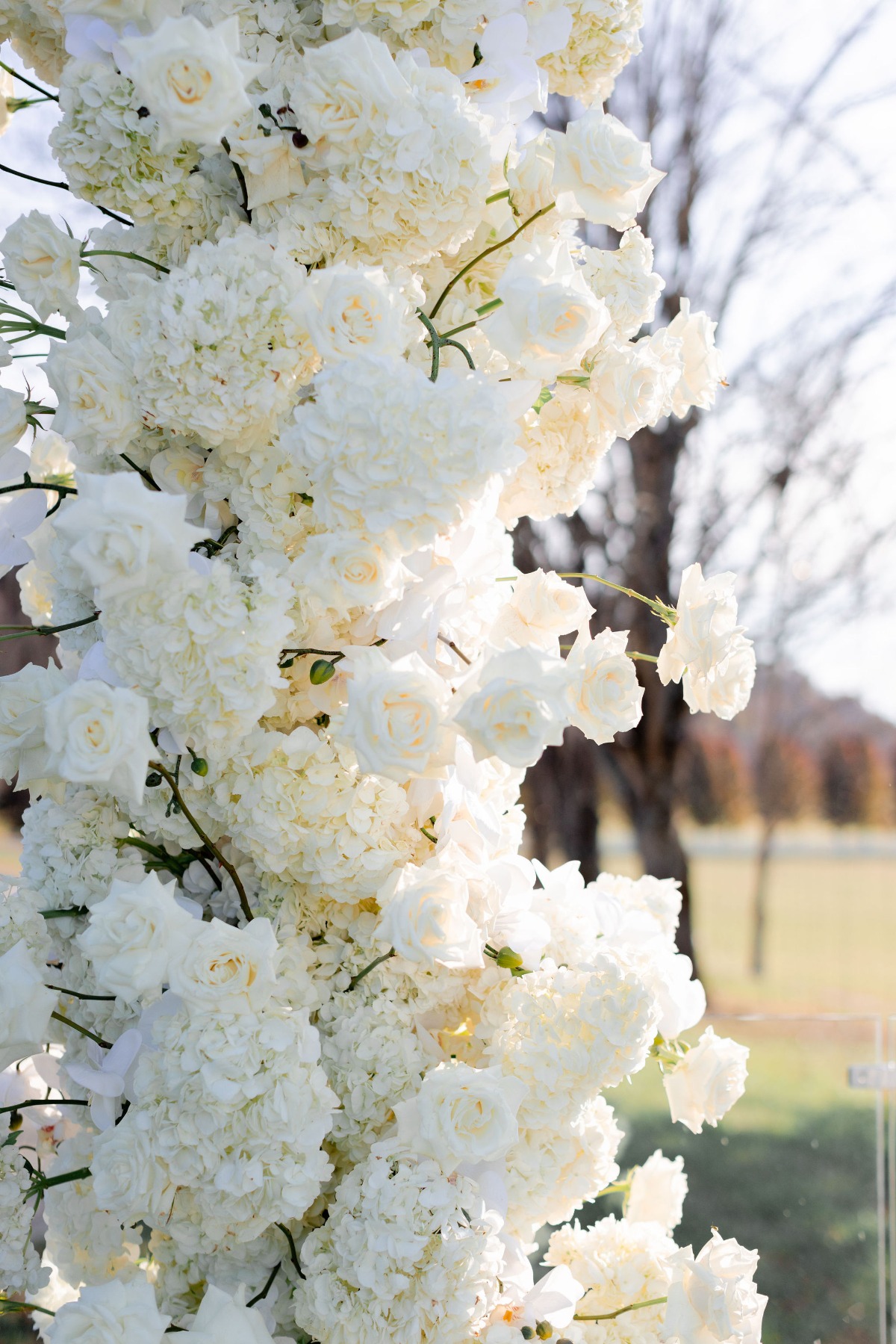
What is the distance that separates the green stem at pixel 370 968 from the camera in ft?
3.21

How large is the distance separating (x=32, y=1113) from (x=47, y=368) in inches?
31.9

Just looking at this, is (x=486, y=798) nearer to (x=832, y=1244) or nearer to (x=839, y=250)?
(x=832, y=1244)

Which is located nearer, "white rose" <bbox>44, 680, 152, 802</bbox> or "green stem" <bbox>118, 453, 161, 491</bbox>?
"white rose" <bbox>44, 680, 152, 802</bbox>

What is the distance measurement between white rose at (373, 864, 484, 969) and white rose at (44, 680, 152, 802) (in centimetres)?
22

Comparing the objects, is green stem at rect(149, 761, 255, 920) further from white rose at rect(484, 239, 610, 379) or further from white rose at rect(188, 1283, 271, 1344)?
white rose at rect(484, 239, 610, 379)

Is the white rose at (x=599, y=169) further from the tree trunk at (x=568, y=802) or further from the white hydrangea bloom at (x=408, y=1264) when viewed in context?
the tree trunk at (x=568, y=802)

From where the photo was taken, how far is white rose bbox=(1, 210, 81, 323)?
951mm

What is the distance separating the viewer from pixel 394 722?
0.83 metres

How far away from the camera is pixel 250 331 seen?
0.89m

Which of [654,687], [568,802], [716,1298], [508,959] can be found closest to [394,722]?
[508,959]

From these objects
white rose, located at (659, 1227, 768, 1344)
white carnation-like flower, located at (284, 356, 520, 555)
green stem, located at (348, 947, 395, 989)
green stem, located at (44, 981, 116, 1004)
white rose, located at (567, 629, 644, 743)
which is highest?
white carnation-like flower, located at (284, 356, 520, 555)

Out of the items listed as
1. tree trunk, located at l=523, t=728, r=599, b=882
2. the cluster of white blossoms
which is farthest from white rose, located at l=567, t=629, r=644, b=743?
tree trunk, located at l=523, t=728, r=599, b=882

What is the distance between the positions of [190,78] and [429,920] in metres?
0.65

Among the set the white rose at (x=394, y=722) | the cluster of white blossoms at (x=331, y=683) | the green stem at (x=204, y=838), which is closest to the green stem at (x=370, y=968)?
the cluster of white blossoms at (x=331, y=683)
